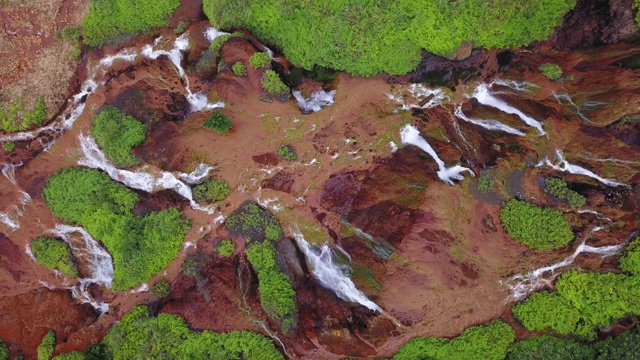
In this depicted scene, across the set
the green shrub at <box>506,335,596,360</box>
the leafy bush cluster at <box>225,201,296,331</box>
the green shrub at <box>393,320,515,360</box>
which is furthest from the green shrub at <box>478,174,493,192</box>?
the leafy bush cluster at <box>225,201,296,331</box>

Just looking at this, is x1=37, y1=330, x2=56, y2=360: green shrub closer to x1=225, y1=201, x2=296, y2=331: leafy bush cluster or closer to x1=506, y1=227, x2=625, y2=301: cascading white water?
x1=225, y1=201, x2=296, y2=331: leafy bush cluster

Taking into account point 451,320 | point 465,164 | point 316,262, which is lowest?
point 451,320

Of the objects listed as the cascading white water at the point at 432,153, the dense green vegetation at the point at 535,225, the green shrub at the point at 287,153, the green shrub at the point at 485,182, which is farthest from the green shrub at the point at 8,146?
the dense green vegetation at the point at 535,225

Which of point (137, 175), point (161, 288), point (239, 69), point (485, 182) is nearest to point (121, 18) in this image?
point (239, 69)

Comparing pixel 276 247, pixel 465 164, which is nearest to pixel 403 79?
pixel 465 164

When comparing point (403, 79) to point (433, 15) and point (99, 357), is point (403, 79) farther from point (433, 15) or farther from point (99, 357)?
point (99, 357)
